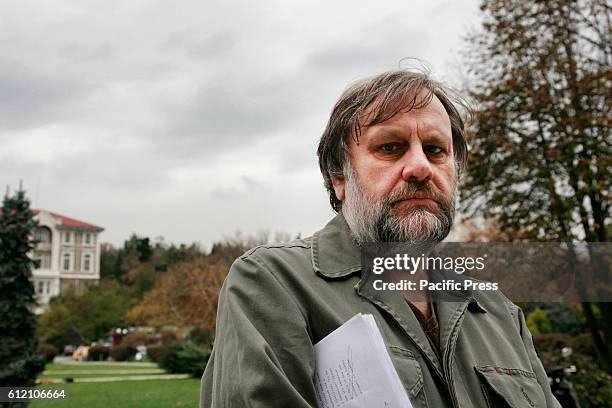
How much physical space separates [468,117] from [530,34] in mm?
11950

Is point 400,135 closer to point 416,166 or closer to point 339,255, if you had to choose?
point 416,166

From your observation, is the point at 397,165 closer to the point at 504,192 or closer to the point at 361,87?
the point at 361,87

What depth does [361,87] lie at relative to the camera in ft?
6.18

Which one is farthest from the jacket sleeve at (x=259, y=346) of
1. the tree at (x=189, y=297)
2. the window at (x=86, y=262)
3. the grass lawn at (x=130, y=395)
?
the window at (x=86, y=262)

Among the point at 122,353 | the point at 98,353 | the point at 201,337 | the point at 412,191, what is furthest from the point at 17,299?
the point at 98,353

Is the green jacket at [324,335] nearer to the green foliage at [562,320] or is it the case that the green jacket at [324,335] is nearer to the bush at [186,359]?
the green foliage at [562,320]

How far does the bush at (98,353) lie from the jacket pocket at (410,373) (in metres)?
38.6

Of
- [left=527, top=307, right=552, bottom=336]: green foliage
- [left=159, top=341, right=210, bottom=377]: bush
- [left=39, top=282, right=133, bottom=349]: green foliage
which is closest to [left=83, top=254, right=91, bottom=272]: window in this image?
[left=39, top=282, right=133, bottom=349]: green foliage

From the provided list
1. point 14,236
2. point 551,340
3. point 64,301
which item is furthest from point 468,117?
point 64,301

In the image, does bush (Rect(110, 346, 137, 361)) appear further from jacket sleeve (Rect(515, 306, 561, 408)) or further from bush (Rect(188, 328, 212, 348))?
jacket sleeve (Rect(515, 306, 561, 408))

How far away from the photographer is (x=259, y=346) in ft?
4.51

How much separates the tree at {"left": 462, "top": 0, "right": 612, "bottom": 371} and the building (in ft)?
222

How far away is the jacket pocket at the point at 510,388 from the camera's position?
167cm

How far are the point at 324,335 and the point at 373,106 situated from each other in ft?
2.18
